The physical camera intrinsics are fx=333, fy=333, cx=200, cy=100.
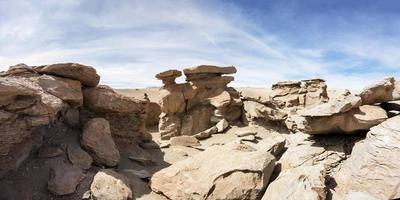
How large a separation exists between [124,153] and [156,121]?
10726 millimetres

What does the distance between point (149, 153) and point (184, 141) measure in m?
2.39

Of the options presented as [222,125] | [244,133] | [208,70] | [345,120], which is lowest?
[244,133]

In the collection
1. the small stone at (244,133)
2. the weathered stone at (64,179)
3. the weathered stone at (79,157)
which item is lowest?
the small stone at (244,133)

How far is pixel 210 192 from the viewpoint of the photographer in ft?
20.4

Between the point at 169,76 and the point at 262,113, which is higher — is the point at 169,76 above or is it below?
above

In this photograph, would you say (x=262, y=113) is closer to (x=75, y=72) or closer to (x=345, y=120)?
(x=345, y=120)

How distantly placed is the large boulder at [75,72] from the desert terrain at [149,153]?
0.08 feet

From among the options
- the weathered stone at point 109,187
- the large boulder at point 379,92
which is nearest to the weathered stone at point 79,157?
the weathered stone at point 109,187

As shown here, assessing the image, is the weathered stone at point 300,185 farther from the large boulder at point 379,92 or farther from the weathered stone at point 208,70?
the weathered stone at point 208,70

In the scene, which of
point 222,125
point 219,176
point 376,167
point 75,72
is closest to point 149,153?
point 75,72

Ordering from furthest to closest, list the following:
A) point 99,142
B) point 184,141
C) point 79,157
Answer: point 184,141 < point 99,142 < point 79,157

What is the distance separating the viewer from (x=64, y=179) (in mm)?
6504

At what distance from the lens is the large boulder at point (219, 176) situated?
6188 mm

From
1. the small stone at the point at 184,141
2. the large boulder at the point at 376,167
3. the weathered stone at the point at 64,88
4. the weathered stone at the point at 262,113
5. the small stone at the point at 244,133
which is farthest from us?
the weathered stone at the point at 262,113
